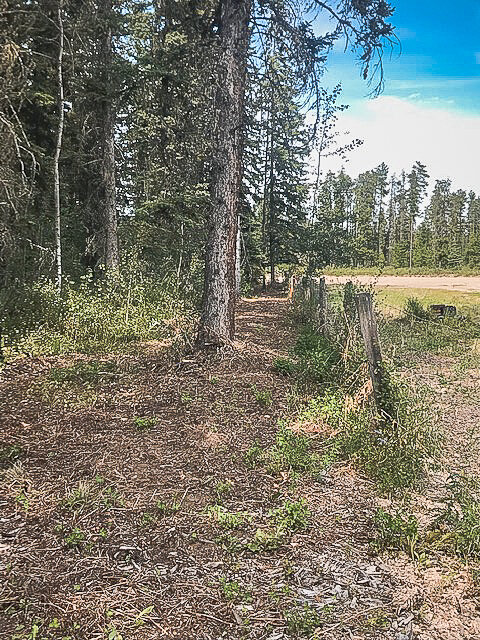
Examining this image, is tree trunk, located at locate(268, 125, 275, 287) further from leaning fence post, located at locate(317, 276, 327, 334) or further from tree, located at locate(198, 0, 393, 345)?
tree, located at locate(198, 0, 393, 345)

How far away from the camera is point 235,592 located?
2635 millimetres

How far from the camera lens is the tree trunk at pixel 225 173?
22.4 ft

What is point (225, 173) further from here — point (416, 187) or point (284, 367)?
point (416, 187)

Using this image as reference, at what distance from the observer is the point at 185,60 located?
8.39 m

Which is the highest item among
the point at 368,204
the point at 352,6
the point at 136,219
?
the point at 368,204

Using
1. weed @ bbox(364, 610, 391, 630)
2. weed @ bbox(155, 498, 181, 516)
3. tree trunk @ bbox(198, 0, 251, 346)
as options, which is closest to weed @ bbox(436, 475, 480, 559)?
weed @ bbox(364, 610, 391, 630)

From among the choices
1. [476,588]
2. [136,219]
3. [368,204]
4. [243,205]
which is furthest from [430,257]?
[476,588]

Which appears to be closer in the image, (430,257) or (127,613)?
(127,613)

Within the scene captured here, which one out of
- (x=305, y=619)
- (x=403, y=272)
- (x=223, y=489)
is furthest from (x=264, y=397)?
(x=403, y=272)

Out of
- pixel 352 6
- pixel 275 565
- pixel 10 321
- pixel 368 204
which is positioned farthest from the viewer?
pixel 368 204

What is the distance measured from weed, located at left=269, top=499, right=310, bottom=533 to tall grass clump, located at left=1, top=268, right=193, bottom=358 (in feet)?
14.1

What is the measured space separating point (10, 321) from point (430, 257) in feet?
172

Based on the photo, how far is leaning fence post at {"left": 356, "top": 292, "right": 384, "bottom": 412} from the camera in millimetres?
4609

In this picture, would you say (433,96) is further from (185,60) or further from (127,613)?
(127,613)
